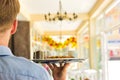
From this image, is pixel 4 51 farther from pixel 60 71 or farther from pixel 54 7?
pixel 54 7

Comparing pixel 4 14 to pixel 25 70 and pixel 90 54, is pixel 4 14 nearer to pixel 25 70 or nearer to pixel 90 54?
pixel 25 70

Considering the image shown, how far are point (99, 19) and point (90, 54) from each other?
1133 mm

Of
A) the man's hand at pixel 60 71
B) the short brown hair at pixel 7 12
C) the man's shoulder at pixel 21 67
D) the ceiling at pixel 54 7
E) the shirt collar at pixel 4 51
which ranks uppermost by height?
the ceiling at pixel 54 7

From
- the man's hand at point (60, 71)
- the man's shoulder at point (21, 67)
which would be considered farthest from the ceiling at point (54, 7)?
the man's shoulder at point (21, 67)

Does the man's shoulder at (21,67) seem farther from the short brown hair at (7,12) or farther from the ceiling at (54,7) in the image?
the ceiling at (54,7)

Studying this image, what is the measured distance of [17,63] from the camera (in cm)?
73

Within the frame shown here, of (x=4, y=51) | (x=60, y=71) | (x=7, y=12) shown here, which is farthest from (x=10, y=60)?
(x=60, y=71)

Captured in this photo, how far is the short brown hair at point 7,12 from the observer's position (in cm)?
69

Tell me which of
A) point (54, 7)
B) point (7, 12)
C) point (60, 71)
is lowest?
point (60, 71)

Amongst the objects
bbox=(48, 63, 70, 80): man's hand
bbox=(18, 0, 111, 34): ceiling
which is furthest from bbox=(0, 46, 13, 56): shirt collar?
bbox=(18, 0, 111, 34): ceiling

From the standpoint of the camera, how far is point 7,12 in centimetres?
70

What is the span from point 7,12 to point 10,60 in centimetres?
14

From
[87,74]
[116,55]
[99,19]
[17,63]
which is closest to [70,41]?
[116,55]

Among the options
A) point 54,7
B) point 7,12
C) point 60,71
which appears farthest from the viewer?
point 54,7
